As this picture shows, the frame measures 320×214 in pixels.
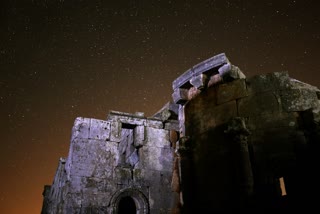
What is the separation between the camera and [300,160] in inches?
200

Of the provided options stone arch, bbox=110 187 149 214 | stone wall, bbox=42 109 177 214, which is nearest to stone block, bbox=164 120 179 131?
stone wall, bbox=42 109 177 214

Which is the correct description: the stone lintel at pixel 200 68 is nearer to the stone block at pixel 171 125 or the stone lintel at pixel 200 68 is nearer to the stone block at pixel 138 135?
the stone block at pixel 138 135

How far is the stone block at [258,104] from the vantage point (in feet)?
18.6

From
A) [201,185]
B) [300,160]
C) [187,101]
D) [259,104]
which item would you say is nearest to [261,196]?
[300,160]

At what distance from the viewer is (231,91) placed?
20.5ft

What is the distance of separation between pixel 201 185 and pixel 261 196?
4.46 feet

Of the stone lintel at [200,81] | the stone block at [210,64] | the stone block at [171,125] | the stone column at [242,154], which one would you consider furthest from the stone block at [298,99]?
the stone block at [171,125]

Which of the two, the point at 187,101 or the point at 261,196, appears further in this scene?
the point at 187,101

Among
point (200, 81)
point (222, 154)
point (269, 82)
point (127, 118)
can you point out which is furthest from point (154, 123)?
point (269, 82)

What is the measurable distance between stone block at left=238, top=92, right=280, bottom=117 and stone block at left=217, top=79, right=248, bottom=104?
0.15 meters

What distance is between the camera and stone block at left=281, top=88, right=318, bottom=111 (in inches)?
218

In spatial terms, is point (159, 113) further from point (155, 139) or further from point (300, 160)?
point (300, 160)

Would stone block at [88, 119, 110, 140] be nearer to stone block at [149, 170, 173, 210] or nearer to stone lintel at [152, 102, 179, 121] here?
stone block at [149, 170, 173, 210]

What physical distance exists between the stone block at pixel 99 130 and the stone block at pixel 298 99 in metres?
5.41
